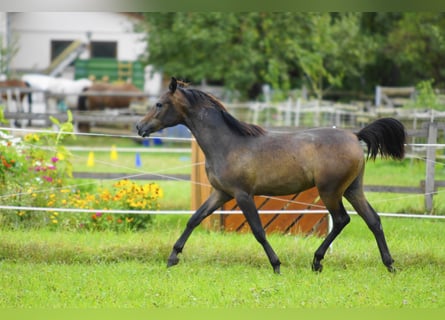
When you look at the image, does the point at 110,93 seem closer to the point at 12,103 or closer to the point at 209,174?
the point at 12,103

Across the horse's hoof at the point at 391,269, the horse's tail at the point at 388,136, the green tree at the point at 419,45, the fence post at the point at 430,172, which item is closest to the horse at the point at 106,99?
the green tree at the point at 419,45

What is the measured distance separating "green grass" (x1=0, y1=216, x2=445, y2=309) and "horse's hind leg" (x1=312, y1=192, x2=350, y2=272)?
5.2 inches

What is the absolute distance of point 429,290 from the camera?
8164mm

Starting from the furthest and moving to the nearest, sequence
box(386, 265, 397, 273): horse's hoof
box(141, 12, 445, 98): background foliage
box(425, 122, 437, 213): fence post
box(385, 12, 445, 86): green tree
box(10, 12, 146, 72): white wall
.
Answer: box(10, 12, 146, 72): white wall, box(141, 12, 445, 98): background foliage, box(385, 12, 445, 86): green tree, box(425, 122, 437, 213): fence post, box(386, 265, 397, 273): horse's hoof

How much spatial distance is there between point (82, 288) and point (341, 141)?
3.02 metres

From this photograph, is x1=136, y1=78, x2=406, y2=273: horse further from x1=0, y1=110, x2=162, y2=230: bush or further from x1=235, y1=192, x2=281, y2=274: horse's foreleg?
x1=0, y1=110, x2=162, y2=230: bush

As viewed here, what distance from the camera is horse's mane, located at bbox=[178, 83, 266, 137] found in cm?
921

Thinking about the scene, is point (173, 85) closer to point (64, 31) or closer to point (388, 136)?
point (388, 136)

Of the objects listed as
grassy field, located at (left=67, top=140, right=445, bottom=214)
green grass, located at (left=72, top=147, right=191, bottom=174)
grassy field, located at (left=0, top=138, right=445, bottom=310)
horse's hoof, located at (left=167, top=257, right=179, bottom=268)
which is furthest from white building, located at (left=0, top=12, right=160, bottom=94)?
horse's hoof, located at (left=167, top=257, right=179, bottom=268)

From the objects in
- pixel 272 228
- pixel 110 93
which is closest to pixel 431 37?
pixel 110 93

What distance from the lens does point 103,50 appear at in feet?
124

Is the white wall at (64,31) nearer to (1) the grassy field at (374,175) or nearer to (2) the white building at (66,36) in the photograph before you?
(2) the white building at (66,36)

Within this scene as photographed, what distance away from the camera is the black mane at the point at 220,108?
921 cm

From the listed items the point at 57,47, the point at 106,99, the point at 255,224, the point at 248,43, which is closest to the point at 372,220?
the point at 255,224
